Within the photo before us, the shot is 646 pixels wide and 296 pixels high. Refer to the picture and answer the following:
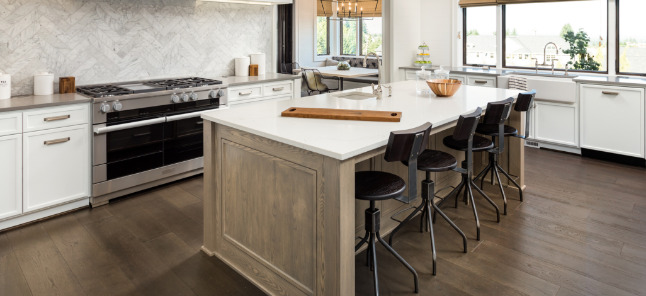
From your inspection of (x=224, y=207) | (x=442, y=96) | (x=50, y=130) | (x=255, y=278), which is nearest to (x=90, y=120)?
(x=50, y=130)

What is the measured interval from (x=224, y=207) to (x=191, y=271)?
0.42 m

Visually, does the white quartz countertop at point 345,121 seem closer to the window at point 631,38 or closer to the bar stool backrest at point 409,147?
the bar stool backrest at point 409,147

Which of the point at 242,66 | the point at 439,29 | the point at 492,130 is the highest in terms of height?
the point at 439,29

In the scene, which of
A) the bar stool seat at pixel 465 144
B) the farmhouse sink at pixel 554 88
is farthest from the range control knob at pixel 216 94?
the farmhouse sink at pixel 554 88

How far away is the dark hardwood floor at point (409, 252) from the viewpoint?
2373mm

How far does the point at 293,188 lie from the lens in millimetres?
2102

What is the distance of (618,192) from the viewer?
3787mm

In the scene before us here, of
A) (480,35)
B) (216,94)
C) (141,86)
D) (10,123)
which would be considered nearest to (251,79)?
(216,94)

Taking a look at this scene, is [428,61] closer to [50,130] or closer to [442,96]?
[442,96]

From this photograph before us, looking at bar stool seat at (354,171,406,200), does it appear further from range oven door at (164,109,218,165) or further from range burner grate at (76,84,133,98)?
range burner grate at (76,84,133,98)

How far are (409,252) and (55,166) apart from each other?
2.68 meters

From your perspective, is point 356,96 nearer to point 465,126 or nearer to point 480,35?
point 465,126

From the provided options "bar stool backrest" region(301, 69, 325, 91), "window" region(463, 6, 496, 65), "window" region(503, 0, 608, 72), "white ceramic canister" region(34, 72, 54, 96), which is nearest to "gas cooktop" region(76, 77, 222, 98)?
"white ceramic canister" region(34, 72, 54, 96)

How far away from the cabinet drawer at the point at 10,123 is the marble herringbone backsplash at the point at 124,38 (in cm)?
68
